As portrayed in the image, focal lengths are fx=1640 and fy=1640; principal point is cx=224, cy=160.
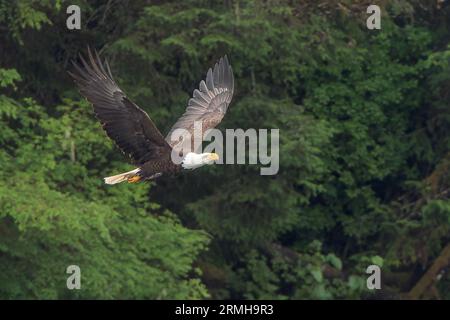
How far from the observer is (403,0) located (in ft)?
71.9

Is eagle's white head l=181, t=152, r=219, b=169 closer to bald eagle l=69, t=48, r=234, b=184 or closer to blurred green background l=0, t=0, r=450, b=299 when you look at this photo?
bald eagle l=69, t=48, r=234, b=184

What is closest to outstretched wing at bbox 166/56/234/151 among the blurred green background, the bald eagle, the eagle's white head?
the bald eagle

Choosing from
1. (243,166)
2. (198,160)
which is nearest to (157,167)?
(198,160)

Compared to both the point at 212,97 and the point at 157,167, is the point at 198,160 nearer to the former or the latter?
the point at 157,167

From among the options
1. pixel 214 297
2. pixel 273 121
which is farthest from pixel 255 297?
pixel 273 121

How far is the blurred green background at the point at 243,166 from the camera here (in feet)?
64.5

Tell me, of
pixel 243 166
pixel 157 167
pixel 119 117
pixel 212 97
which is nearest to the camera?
pixel 119 117

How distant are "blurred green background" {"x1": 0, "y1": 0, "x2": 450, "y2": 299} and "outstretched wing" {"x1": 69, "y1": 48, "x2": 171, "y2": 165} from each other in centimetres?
508

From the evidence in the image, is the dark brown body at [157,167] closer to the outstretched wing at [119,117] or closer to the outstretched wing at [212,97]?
the outstretched wing at [119,117]

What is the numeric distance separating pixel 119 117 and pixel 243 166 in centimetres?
749

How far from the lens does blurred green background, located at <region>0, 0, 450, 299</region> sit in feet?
64.5

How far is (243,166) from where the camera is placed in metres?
20.8

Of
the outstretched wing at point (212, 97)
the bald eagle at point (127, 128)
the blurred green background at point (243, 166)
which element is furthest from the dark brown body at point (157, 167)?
the blurred green background at point (243, 166)
